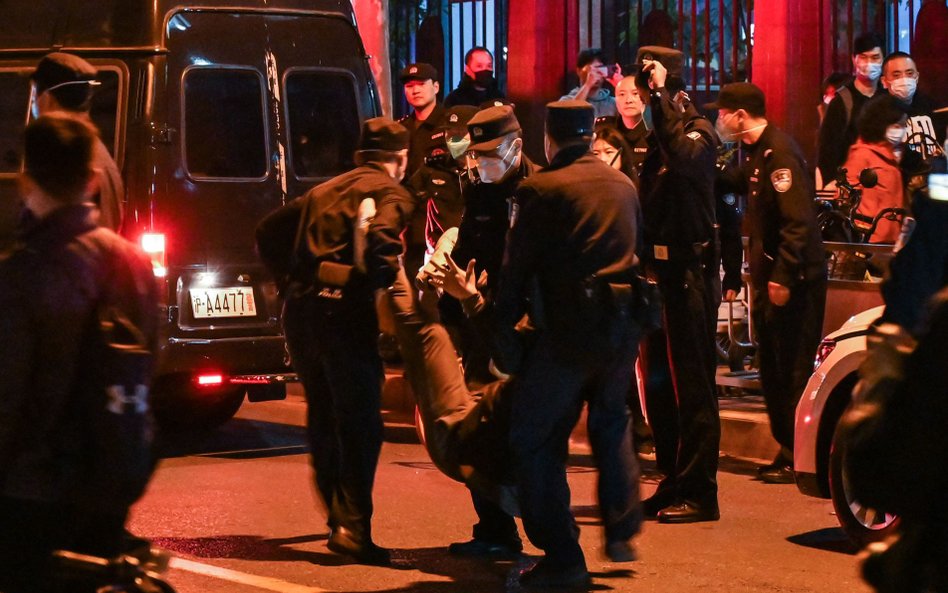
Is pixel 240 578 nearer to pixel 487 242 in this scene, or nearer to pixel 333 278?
pixel 333 278

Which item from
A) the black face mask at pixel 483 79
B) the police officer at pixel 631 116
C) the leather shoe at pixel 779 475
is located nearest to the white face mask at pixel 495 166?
the police officer at pixel 631 116

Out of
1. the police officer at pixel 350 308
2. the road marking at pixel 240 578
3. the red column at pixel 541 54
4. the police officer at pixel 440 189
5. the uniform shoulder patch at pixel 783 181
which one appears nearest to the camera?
the road marking at pixel 240 578

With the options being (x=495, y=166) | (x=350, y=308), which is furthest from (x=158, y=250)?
(x=495, y=166)


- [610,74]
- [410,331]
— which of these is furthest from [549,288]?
[610,74]

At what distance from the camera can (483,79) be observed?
47.6 feet

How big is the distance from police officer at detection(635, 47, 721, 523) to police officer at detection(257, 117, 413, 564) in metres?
1.41

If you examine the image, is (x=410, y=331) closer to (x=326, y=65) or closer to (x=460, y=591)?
(x=460, y=591)

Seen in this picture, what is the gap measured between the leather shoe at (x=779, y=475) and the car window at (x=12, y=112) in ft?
15.7

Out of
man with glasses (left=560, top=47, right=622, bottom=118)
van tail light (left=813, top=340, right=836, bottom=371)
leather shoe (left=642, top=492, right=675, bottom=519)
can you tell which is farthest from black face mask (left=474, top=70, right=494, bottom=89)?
van tail light (left=813, top=340, right=836, bottom=371)

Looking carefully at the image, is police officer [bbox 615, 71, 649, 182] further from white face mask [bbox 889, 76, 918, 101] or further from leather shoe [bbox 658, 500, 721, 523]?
white face mask [bbox 889, 76, 918, 101]

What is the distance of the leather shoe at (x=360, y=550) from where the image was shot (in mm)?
7418

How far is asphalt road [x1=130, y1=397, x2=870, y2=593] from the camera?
7082 mm

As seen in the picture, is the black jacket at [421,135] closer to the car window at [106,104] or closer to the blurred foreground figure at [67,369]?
the car window at [106,104]

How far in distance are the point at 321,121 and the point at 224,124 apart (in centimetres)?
73
